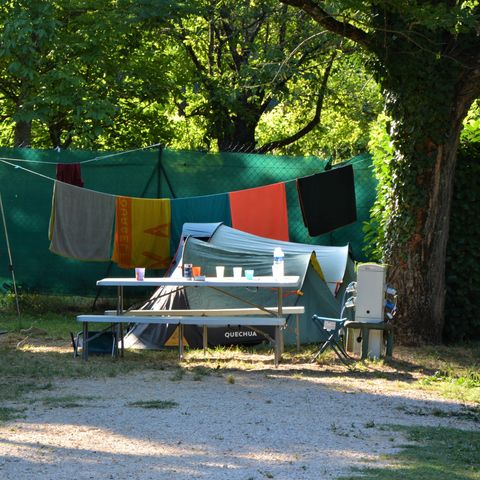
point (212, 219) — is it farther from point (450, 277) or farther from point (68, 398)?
point (68, 398)

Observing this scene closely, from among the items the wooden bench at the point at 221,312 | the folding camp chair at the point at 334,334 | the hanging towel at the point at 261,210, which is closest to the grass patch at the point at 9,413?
the wooden bench at the point at 221,312

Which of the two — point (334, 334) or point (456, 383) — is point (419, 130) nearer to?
point (334, 334)

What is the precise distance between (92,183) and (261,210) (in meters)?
2.29

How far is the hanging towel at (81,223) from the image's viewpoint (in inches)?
485

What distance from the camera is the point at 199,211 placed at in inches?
504

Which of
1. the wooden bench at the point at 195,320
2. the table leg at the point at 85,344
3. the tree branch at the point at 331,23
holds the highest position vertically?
the tree branch at the point at 331,23

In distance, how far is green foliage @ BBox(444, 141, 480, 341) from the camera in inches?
453

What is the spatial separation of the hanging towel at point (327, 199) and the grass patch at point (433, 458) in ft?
19.4

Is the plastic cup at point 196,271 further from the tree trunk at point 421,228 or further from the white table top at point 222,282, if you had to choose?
the tree trunk at point 421,228

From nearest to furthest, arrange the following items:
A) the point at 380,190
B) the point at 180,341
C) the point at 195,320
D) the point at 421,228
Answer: the point at 195,320 < the point at 180,341 < the point at 421,228 < the point at 380,190

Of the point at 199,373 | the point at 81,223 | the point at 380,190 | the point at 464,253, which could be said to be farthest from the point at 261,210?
the point at 199,373

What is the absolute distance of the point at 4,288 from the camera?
13.5 metres

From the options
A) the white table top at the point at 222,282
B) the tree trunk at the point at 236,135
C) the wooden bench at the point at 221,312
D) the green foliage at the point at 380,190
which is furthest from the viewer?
the tree trunk at the point at 236,135

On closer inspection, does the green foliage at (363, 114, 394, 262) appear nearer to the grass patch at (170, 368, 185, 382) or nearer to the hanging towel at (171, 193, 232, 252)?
the hanging towel at (171, 193, 232, 252)
